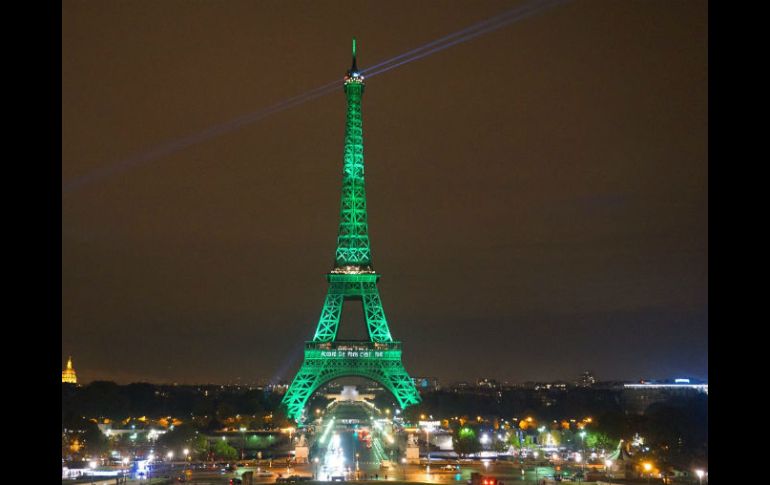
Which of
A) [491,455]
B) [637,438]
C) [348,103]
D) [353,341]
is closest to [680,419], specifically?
[637,438]

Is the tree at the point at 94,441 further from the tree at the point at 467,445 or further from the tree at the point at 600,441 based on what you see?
the tree at the point at 600,441

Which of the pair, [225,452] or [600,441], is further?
[600,441]

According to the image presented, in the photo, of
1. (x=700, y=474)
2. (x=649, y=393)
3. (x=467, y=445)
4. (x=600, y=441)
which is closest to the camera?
(x=700, y=474)

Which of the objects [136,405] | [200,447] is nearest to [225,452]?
[200,447]

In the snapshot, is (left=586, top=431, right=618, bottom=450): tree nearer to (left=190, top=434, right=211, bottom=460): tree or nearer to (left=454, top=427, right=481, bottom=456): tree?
(left=454, top=427, right=481, bottom=456): tree

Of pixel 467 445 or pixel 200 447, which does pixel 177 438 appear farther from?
pixel 467 445

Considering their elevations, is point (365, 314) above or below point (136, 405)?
above

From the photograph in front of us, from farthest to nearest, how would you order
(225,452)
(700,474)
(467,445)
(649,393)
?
(649,393) < (467,445) < (225,452) < (700,474)

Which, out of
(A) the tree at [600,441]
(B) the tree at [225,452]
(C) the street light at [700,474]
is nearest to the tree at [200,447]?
(B) the tree at [225,452]

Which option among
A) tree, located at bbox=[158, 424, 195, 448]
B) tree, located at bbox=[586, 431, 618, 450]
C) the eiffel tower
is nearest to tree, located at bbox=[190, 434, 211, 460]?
tree, located at bbox=[158, 424, 195, 448]
